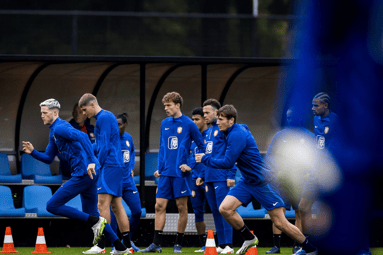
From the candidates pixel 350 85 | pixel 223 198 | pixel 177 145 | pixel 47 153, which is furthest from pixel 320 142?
pixel 350 85

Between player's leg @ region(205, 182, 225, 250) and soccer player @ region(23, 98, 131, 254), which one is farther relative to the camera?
player's leg @ region(205, 182, 225, 250)

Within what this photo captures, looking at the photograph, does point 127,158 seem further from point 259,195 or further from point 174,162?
point 259,195

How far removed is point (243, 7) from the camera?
1309 centimetres

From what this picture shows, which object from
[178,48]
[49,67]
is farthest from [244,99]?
[49,67]

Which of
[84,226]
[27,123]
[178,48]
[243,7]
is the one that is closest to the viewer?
[84,226]

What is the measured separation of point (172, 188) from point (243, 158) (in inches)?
62.8

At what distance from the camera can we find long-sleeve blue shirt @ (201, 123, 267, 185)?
5.82m

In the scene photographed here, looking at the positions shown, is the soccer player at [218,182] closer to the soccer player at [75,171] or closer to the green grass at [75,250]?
the green grass at [75,250]

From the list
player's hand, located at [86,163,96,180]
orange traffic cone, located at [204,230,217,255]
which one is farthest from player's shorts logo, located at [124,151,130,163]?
orange traffic cone, located at [204,230,217,255]

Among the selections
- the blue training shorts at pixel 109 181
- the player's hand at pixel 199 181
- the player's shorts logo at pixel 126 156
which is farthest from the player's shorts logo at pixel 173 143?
the blue training shorts at pixel 109 181

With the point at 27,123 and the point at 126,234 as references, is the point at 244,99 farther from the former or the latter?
the point at 126,234

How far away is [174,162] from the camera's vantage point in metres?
7.25

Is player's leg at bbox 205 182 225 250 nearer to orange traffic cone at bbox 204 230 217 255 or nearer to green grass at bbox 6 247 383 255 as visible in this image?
green grass at bbox 6 247 383 255

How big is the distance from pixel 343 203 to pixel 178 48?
10.1 metres
